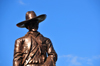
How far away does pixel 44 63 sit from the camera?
8.20 metres

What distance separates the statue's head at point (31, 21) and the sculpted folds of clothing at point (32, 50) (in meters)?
0.24

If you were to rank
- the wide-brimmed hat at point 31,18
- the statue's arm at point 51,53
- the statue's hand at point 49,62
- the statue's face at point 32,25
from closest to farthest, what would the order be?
the statue's hand at point 49,62 → the statue's arm at point 51,53 → the wide-brimmed hat at point 31,18 → the statue's face at point 32,25

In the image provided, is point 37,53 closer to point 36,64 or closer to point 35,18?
point 36,64

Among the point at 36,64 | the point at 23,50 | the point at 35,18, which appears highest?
the point at 35,18

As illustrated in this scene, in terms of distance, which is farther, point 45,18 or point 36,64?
point 45,18

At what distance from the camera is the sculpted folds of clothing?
26.5 feet

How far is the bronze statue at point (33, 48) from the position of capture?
809 cm

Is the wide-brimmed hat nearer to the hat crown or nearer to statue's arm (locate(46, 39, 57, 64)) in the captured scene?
the hat crown

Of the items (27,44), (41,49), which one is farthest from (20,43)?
(41,49)

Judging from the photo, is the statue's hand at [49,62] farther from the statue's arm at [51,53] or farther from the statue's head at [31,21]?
the statue's head at [31,21]

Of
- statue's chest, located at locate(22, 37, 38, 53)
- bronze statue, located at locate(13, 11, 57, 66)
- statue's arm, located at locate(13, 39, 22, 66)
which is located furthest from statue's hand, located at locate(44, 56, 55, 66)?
statue's arm, located at locate(13, 39, 22, 66)

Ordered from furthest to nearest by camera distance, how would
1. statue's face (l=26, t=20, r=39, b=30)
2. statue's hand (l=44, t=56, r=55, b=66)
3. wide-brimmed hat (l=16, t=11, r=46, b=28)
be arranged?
statue's face (l=26, t=20, r=39, b=30), wide-brimmed hat (l=16, t=11, r=46, b=28), statue's hand (l=44, t=56, r=55, b=66)

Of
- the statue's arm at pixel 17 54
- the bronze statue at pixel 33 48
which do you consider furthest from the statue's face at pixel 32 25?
the statue's arm at pixel 17 54

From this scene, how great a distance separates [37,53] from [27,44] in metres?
0.50
